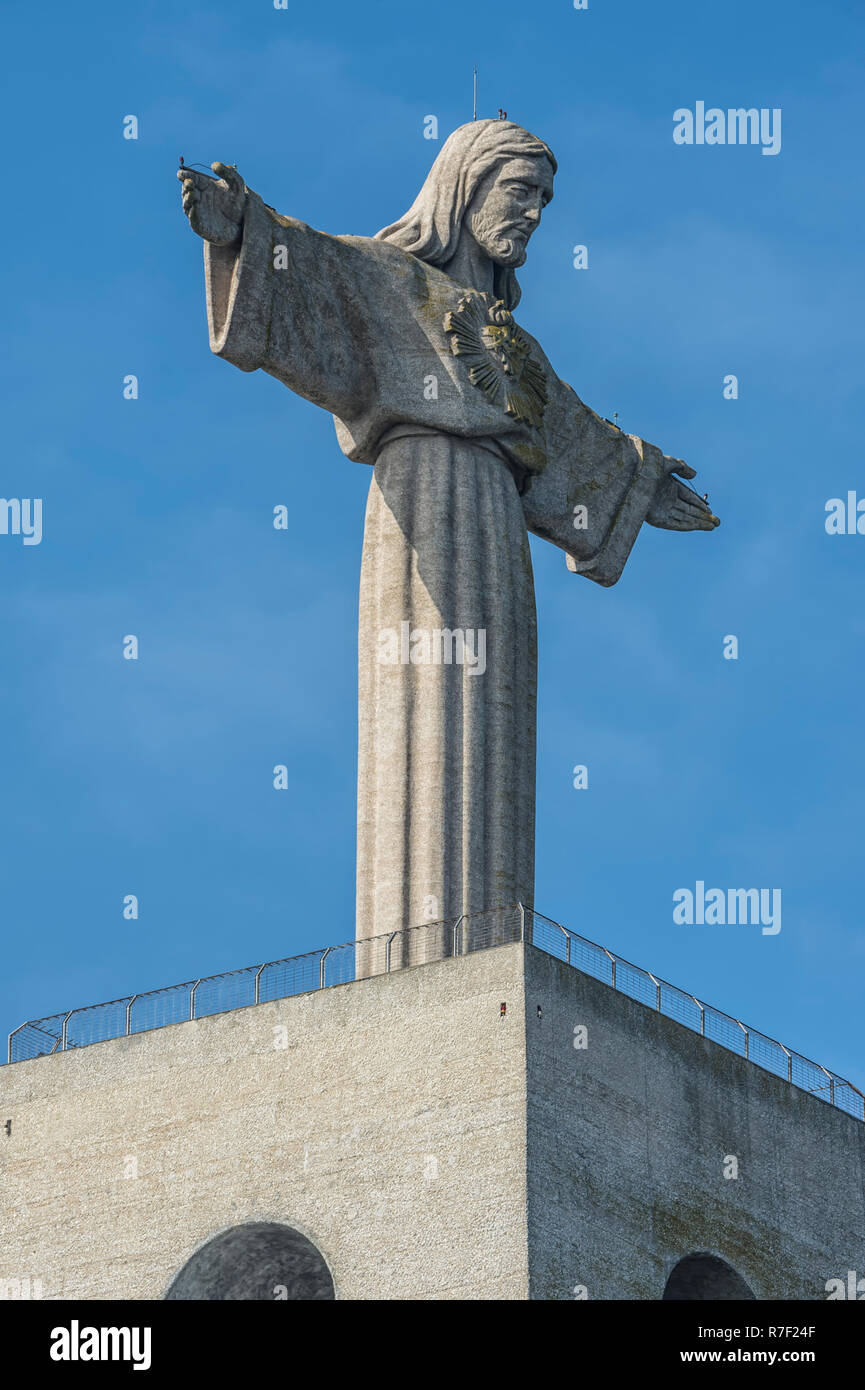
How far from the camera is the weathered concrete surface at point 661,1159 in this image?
38125 mm

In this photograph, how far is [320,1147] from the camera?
39312 millimetres

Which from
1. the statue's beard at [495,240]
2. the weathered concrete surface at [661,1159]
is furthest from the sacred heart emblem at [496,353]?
the weathered concrete surface at [661,1159]

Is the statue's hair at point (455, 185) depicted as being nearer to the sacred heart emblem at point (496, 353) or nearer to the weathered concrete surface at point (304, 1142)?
the sacred heart emblem at point (496, 353)

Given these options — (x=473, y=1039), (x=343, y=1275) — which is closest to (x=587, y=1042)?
(x=473, y=1039)

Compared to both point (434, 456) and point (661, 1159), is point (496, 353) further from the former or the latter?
point (661, 1159)

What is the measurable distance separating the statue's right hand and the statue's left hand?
9.52 m

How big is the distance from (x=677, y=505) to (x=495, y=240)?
Answer: 5.91 meters

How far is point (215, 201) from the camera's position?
41.7m

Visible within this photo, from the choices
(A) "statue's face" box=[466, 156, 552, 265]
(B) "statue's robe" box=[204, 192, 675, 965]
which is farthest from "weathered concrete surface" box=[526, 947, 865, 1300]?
(A) "statue's face" box=[466, 156, 552, 265]

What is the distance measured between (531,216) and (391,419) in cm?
371

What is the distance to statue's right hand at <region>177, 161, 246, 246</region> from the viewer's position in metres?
41.4

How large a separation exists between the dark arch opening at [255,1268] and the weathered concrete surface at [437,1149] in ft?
0.31
